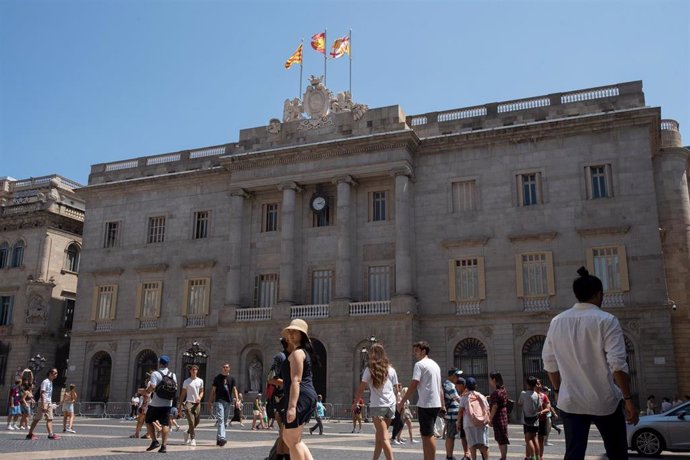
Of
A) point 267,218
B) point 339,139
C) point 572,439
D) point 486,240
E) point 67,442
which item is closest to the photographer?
point 572,439

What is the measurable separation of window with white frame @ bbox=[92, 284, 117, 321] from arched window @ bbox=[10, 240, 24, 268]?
27.3 feet

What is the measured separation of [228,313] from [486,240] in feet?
45.9

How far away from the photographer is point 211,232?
3834 centimetres

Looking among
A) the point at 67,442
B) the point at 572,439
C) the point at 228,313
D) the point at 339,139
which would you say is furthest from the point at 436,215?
the point at 572,439

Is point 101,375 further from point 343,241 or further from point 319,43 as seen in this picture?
point 319,43

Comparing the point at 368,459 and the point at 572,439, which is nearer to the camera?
the point at 572,439

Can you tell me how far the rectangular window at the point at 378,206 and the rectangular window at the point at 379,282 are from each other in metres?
2.70

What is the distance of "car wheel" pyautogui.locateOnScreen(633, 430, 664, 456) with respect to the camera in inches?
591

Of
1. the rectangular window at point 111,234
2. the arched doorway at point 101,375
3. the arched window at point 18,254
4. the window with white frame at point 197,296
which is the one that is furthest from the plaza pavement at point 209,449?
the arched window at point 18,254

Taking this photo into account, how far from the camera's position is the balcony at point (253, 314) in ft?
113

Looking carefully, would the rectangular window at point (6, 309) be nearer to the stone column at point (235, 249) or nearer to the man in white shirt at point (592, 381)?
the stone column at point (235, 249)

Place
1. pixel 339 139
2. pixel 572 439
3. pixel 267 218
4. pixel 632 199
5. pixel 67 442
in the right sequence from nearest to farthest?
pixel 572 439 < pixel 67 442 < pixel 632 199 < pixel 339 139 < pixel 267 218

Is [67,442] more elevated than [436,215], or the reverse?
[436,215]

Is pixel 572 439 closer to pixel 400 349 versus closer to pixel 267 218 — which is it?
pixel 400 349
